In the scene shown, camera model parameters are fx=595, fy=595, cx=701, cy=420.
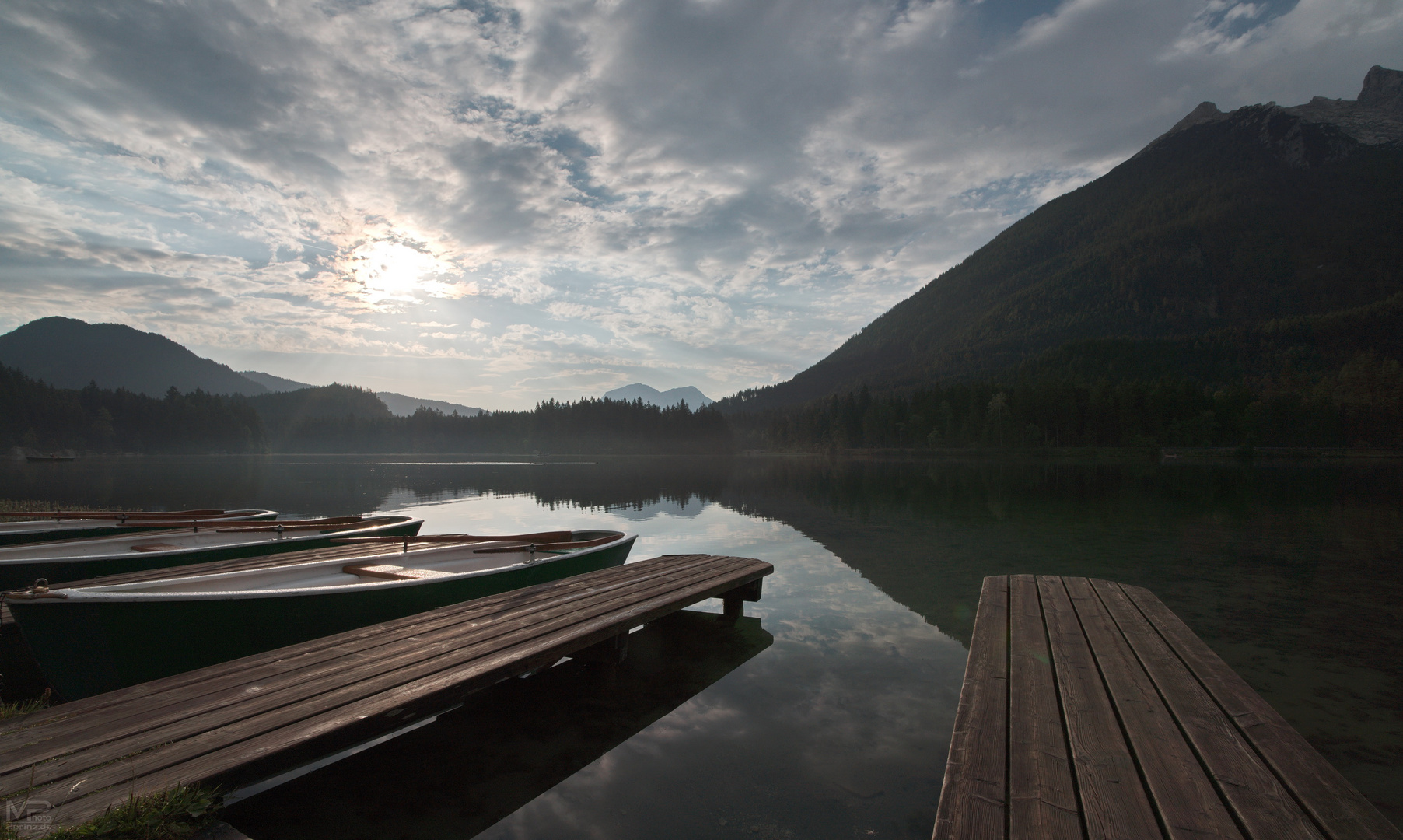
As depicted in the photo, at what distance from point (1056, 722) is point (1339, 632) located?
8213 mm

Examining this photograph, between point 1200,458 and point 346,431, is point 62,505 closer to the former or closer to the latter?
point 1200,458

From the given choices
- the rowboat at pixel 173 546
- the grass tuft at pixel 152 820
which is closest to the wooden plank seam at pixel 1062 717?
the grass tuft at pixel 152 820

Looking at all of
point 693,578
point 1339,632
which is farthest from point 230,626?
point 1339,632

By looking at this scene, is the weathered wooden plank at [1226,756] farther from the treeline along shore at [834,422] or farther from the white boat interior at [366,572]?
the treeline along shore at [834,422]

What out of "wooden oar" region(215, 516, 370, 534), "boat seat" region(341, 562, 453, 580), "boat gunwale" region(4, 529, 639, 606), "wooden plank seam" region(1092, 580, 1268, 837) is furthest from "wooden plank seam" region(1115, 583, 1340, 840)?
"wooden oar" region(215, 516, 370, 534)

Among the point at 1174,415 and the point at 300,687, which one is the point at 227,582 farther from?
the point at 1174,415

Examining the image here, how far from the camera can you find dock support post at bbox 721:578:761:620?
9.09 m

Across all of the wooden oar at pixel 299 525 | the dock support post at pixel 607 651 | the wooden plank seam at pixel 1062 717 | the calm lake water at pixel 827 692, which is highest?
the wooden oar at pixel 299 525

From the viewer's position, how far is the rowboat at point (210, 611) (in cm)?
521

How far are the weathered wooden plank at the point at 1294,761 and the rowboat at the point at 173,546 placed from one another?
10833 millimetres

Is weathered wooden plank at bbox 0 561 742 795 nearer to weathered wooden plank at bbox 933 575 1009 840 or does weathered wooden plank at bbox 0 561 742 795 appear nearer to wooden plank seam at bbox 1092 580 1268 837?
weathered wooden plank at bbox 933 575 1009 840

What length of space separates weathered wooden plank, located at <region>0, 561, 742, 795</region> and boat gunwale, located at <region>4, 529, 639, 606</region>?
1378mm

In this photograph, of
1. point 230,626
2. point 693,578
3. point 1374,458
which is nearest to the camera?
point 230,626

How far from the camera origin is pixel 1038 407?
92000mm
